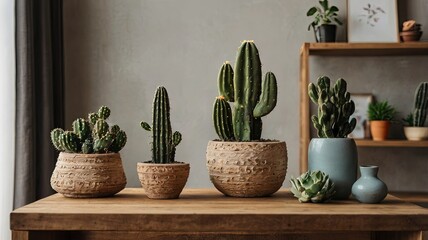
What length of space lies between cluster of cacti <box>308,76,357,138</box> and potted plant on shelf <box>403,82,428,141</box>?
68.7 inches

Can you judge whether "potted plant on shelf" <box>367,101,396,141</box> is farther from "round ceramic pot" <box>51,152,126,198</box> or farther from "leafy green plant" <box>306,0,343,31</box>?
"round ceramic pot" <box>51,152,126,198</box>

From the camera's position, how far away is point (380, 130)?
3205 mm

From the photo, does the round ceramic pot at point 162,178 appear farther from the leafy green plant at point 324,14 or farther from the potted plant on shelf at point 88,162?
the leafy green plant at point 324,14

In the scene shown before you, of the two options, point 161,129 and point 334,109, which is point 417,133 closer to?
point 334,109

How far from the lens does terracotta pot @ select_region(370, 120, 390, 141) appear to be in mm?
3197

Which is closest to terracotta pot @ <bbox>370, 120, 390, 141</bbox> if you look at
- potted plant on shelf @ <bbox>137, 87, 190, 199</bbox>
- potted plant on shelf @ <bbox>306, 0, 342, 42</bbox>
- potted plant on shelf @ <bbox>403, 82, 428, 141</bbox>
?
potted plant on shelf @ <bbox>403, 82, 428, 141</bbox>

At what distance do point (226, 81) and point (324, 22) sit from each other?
1777mm

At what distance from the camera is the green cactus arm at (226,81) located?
1.65m

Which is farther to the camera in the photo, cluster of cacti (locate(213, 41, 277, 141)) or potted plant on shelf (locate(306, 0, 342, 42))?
potted plant on shelf (locate(306, 0, 342, 42))

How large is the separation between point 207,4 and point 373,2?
1.01 meters

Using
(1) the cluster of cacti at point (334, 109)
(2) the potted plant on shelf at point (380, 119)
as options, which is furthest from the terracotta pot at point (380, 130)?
(1) the cluster of cacti at point (334, 109)

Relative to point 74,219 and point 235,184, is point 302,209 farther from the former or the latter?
point 74,219

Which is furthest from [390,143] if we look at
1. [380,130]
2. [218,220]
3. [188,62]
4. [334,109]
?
[218,220]

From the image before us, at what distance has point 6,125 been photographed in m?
2.73
